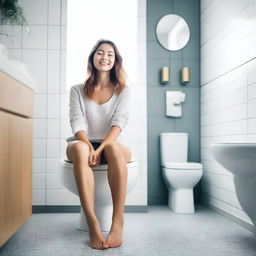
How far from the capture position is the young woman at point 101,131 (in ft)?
5.86

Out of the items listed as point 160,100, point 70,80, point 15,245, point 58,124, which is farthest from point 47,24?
point 15,245

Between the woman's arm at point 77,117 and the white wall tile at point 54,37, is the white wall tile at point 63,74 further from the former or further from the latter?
the woman's arm at point 77,117

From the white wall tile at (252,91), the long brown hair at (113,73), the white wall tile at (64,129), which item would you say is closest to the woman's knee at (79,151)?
the long brown hair at (113,73)

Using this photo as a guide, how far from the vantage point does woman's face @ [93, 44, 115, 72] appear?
2.26m

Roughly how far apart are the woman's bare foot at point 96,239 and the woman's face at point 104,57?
1061 mm

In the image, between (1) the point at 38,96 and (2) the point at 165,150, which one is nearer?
(1) the point at 38,96

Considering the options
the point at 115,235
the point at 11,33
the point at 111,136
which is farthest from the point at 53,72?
the point at 115,235

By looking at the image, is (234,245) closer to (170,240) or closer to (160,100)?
(170,240)

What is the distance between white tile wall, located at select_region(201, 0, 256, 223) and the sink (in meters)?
0.43

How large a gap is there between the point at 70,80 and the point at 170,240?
1.67m

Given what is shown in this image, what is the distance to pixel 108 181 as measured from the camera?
6.26ft

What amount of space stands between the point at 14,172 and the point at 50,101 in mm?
1179

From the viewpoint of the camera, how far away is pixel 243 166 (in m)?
1.75

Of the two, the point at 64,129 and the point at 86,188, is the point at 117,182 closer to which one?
the point at 86,188
